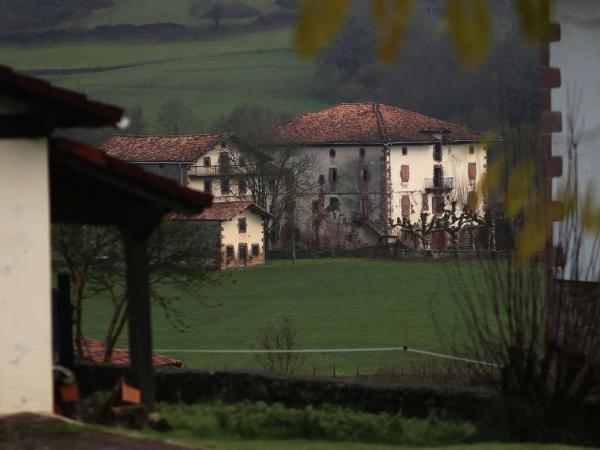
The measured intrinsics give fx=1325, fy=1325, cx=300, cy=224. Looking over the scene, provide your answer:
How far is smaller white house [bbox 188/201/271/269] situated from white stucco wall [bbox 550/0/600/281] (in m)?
73.8

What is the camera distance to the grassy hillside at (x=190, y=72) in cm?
13800

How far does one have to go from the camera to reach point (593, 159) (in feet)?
35.3

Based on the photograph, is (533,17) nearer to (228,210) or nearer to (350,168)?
(228,210)

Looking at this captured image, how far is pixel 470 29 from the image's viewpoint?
248 centimetres

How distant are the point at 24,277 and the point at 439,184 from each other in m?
94.6

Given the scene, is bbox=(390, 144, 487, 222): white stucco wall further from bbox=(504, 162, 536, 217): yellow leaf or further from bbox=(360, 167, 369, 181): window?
bbox=(504, 162, 536, 217): yellow leaf

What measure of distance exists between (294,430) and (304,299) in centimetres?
5434

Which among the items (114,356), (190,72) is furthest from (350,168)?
(114,356)

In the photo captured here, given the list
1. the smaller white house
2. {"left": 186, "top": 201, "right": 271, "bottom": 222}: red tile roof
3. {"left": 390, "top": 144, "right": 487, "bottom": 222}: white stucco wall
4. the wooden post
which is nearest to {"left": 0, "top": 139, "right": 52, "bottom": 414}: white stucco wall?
the wooden post

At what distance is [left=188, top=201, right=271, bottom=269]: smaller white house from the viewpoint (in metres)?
85.6

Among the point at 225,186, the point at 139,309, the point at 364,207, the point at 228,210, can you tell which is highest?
the point at 225,186

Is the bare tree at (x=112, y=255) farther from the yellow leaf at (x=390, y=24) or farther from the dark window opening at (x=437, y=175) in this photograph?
the dark window opening at (x=437, y=175)

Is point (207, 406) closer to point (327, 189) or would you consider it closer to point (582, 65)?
point (582, 65)

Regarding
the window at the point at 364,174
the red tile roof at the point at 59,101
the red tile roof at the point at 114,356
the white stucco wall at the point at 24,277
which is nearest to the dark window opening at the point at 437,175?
the window at the point at 364,174
